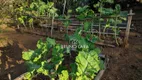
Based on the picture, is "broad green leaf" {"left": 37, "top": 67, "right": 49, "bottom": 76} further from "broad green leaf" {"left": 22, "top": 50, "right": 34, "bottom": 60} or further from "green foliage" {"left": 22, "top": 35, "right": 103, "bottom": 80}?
"broad green leaf" {"left": 22, "top": 50, "right": 34, "bottom": 60}

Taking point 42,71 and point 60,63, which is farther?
point 60,63

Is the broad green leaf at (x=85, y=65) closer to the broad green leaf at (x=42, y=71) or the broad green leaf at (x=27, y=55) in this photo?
the broad green leaf at (x=42, y=71)

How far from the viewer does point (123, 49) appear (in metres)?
5.98

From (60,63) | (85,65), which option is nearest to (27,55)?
(60,63)

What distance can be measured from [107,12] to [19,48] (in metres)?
3.61

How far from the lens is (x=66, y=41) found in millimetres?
7180

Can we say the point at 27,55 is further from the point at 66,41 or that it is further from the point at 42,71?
the point at 66,41

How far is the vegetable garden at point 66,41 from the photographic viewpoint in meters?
3.10

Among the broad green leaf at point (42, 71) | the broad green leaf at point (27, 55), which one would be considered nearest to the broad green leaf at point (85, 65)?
the broad green leaf at point (42, 71)

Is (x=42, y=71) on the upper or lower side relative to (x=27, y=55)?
lower

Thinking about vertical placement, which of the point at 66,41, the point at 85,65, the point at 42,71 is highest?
the point at 85,65

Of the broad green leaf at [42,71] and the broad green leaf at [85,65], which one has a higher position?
the broad green leaf at [85,65]

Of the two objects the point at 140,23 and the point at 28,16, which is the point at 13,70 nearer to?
the point at 28,16

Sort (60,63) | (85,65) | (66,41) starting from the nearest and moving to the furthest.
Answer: (85,65) < (60,63) < (66,41)
